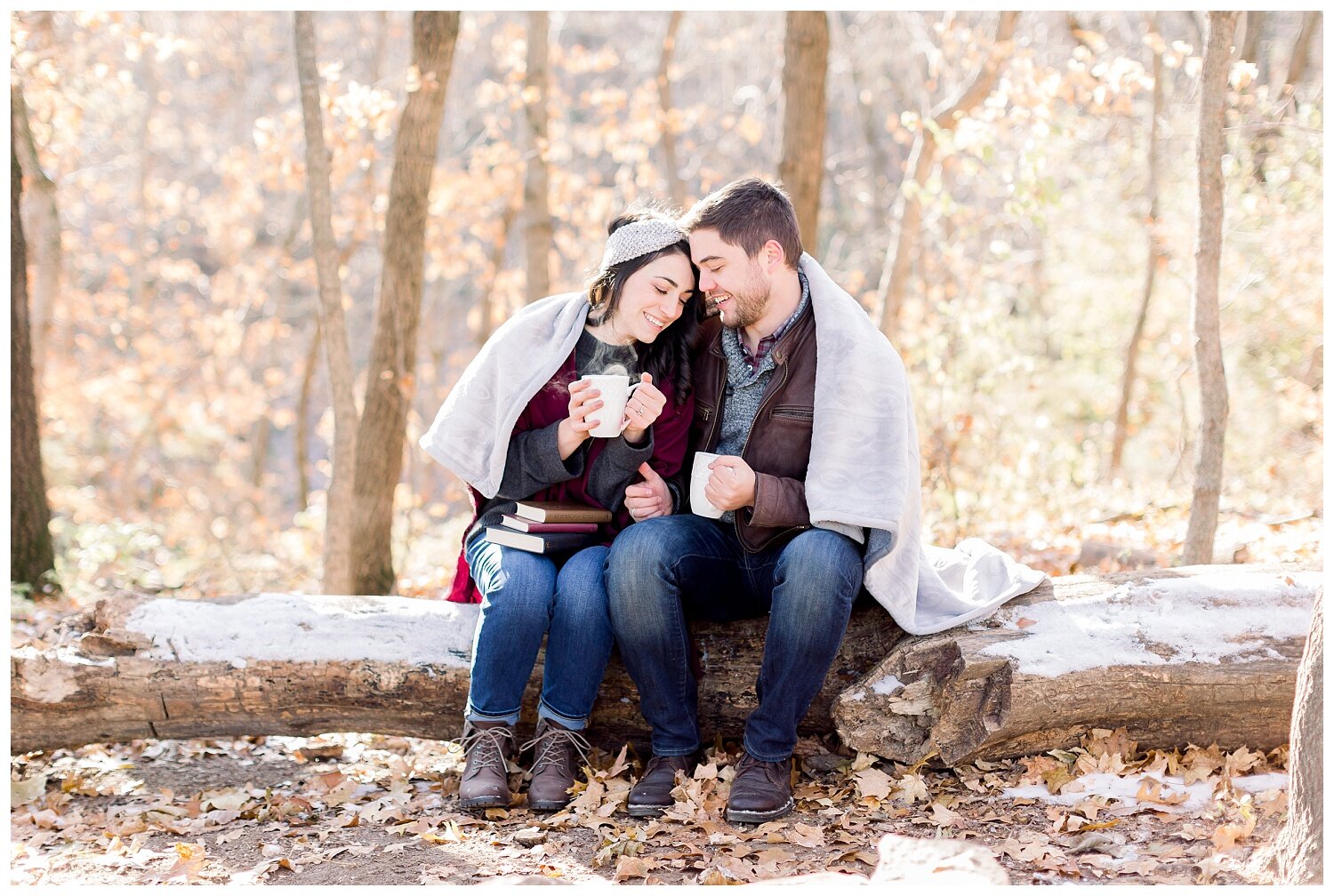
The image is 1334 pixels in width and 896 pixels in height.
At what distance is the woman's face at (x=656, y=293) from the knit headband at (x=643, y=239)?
0.05 metres

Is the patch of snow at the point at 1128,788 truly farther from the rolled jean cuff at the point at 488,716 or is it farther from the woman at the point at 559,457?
the rolled jean cuff at the point at 488,716

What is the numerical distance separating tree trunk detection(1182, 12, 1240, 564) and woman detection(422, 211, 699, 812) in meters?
2.31

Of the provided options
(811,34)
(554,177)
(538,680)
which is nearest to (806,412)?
(538,680)

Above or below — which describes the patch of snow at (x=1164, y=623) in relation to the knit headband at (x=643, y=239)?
below

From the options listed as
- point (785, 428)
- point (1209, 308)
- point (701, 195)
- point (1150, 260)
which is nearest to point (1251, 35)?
point (1150, 260)

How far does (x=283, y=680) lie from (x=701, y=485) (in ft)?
5.10

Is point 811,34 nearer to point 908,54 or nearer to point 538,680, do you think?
point 538,680

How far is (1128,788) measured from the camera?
9.89 feet

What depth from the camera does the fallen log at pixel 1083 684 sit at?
3.10 m

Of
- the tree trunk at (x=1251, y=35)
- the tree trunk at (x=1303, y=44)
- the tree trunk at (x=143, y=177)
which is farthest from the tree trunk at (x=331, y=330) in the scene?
the tree trunk at (x=1303, y=44)

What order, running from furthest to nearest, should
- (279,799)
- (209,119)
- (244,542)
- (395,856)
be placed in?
(209,119)
(244,542)
(279,799)
(395,856)

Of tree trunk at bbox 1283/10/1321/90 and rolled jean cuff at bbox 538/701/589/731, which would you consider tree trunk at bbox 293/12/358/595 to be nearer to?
rolled jean cuff at bbox 538/701/589/731

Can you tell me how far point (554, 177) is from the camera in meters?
12.2

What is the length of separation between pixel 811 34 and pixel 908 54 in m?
9.58
